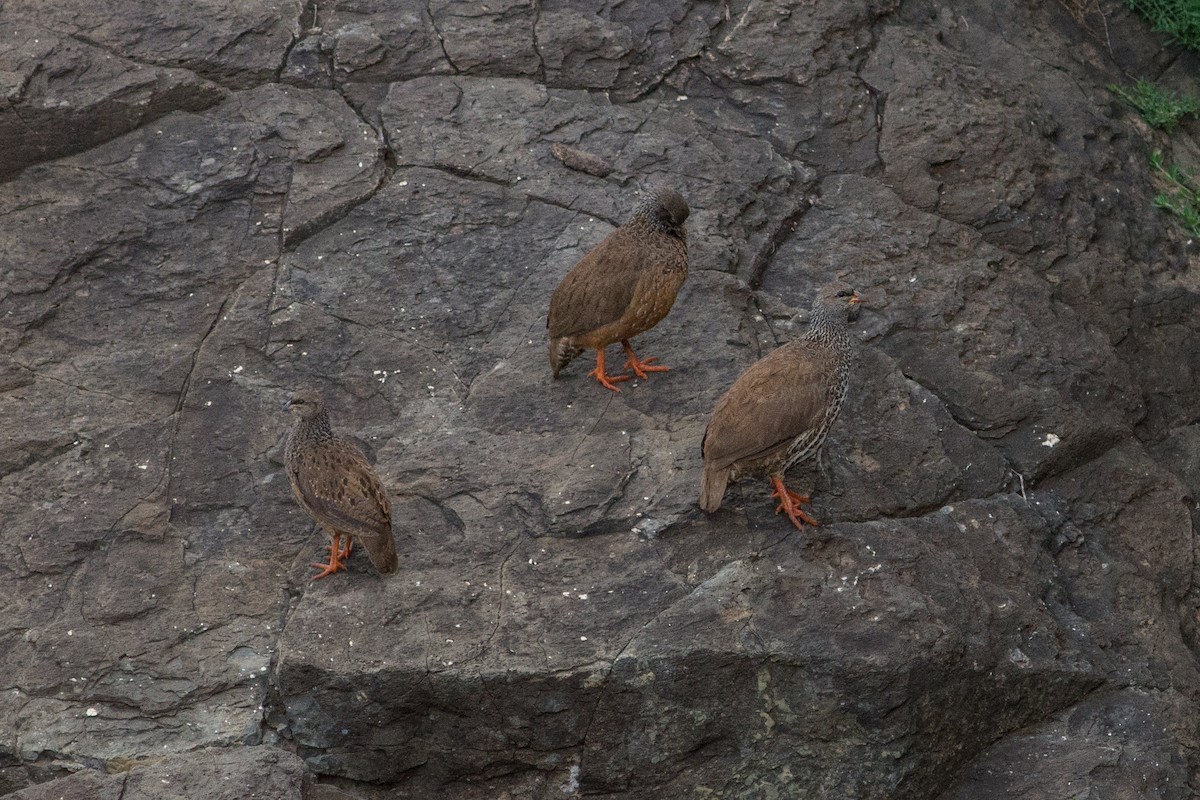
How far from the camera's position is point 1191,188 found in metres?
9.34

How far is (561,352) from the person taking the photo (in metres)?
6.99

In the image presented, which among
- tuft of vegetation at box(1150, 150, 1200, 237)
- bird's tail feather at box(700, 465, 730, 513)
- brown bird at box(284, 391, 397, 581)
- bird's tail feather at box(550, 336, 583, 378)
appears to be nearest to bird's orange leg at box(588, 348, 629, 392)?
bird's tail feather at box(550, 336, 583, 378)

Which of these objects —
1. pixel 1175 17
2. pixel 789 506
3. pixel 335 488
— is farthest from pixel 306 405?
pixel 1175 17

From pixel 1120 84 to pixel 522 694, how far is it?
6638mm

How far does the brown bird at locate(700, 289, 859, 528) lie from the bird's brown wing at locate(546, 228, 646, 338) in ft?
2.52

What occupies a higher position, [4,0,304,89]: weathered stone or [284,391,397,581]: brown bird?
[4,0,304,89]: weathered stone

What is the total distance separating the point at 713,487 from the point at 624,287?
4.04ft

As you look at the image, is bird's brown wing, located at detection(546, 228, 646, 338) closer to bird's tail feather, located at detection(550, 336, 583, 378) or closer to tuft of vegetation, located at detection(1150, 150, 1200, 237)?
bird's tail feather, located at detection(550, 336, 583, 378)

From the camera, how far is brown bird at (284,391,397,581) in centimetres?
598

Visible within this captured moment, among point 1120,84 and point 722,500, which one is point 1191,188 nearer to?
point 1120,84

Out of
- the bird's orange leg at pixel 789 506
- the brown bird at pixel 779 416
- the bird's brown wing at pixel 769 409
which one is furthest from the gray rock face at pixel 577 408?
the bird's brown wing at pixel 769 409

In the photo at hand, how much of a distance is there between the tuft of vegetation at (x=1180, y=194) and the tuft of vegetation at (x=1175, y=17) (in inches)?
45.7

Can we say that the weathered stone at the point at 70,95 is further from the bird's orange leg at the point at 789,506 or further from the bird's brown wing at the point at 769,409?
the bird's orange leg at the point at 789,506

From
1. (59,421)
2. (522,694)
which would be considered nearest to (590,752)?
(522,694)
